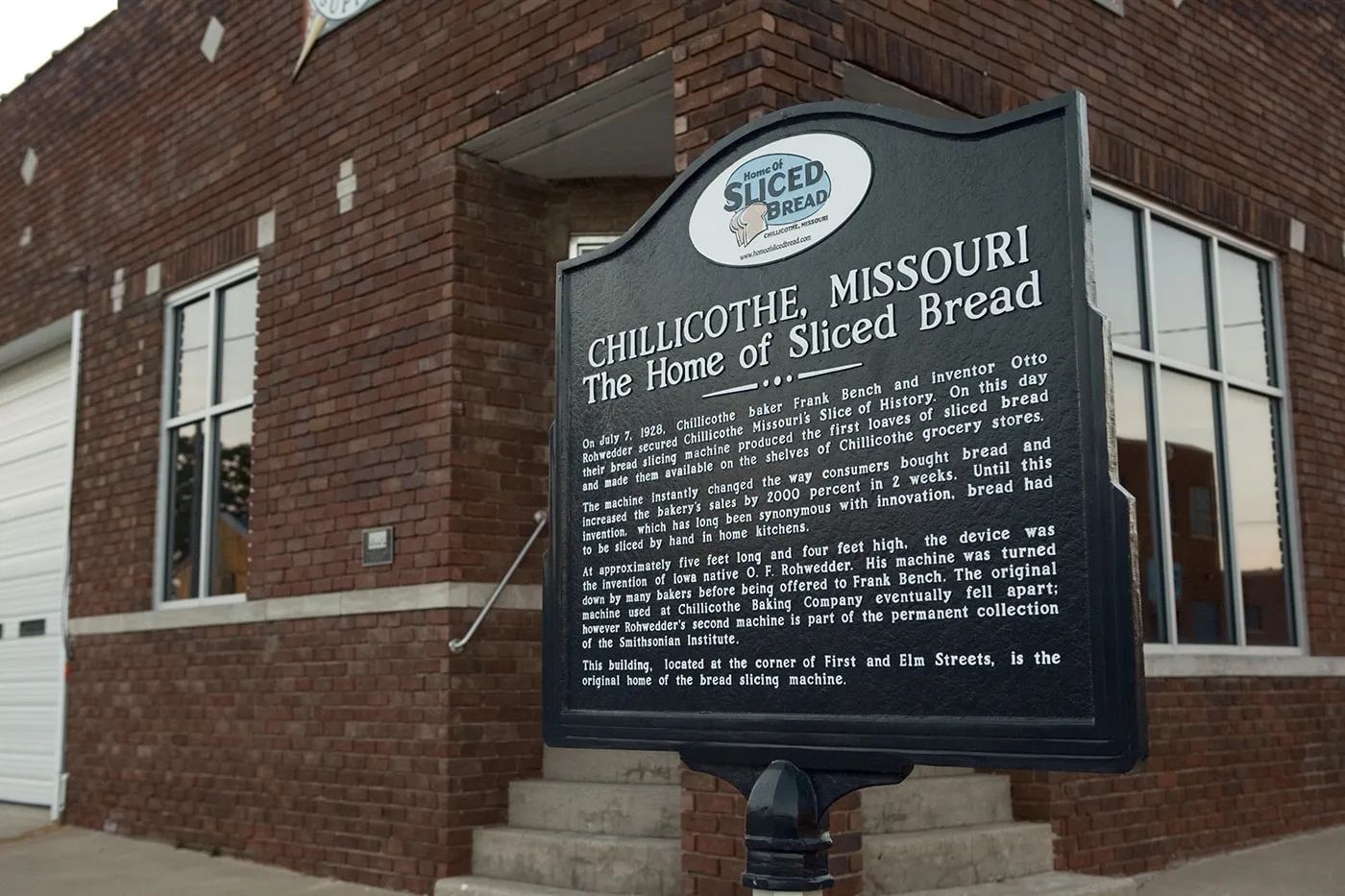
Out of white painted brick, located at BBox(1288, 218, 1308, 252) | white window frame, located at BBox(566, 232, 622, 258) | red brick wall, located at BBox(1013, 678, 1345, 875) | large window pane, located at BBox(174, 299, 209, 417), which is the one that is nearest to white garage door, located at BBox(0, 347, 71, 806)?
large window pane, located at BBox(174, 299, 209, 417)

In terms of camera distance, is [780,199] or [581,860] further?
[581,860]

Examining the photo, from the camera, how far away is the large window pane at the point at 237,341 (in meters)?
8.88

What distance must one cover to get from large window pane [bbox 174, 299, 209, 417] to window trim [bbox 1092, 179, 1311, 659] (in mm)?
5794

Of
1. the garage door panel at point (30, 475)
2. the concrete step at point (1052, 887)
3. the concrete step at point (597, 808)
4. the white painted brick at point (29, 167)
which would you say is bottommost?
the concrete step at point (1052, 887)

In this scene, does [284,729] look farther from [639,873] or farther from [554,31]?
[554,31]

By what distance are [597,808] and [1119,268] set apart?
4.19 meters

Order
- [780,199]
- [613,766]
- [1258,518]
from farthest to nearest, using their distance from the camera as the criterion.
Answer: [1258,518] < [613,766] < [780,199]

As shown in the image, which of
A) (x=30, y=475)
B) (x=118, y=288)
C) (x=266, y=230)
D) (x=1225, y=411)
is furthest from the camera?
(x=30, y=475)

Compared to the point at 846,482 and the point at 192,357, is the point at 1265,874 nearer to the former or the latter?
the point at 846,482

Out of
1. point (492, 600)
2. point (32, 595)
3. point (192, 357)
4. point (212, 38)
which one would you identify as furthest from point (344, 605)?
point (32, 595)

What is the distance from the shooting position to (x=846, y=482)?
10.2ft

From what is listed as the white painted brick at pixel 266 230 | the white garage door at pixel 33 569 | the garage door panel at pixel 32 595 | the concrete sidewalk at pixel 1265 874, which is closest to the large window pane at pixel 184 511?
the white painted brick at pixel 266 230

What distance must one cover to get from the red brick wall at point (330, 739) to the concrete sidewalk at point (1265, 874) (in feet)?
10.9

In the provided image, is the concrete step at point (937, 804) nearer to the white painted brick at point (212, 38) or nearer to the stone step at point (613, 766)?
the stone step at point (613, 766)
